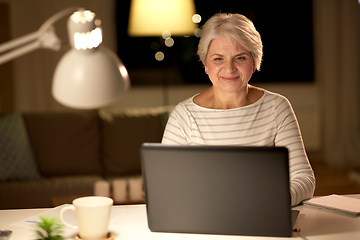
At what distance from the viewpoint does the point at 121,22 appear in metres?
4.96

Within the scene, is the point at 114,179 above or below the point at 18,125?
below

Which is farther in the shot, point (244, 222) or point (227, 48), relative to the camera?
point (227, 48)

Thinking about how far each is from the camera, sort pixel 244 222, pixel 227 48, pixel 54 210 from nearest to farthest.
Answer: pixel 244 222, pixel 54 210, pixel 227 48

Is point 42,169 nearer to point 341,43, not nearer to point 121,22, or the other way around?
point 121,22

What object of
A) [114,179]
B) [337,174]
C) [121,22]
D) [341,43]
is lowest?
[337,174]

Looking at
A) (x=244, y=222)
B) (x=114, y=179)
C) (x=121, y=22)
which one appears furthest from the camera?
(x=121, y=22)

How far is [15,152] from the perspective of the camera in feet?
9.53

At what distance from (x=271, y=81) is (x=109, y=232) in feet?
14.0

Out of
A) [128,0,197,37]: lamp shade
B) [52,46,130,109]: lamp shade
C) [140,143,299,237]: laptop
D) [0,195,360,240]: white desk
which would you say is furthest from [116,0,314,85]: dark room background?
[52,46,130,109]: lamp shade

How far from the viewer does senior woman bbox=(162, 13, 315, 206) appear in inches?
63.2

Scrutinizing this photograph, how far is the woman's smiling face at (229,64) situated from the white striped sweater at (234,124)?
109 millimetres

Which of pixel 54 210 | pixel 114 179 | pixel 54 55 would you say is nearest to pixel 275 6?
pixel 54 55

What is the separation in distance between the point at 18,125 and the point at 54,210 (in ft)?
6.15

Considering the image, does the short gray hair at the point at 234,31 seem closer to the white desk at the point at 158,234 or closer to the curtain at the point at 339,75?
the white desk at the point at 158,234
